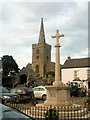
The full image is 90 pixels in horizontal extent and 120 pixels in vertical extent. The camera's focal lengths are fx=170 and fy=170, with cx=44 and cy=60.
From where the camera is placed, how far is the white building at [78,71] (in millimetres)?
34219

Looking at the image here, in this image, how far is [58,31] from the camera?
11.7 metres

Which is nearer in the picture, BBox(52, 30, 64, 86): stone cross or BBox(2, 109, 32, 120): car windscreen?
BBox(2, 109, 32, 120): car windscreen

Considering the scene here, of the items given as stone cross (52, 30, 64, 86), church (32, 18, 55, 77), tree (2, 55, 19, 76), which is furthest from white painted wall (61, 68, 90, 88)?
church (32, 18, 55, 77)

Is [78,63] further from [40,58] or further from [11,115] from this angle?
[40,58]

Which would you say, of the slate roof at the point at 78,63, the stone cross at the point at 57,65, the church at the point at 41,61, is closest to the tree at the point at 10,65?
the church at the point at 41,61

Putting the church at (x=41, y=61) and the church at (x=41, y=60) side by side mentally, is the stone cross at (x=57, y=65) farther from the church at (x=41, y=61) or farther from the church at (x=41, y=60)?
the church at (x=41, y=60)

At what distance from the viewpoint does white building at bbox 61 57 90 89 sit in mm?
34219

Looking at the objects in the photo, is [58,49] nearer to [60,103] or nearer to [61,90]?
[61,90]

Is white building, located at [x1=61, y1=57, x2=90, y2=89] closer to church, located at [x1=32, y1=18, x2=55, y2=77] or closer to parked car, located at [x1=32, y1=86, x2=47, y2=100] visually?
parked car, located at [x1=32, y1=86, x2=47, y2=100]

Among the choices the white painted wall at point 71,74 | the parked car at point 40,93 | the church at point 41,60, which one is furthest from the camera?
the church at point 41,60

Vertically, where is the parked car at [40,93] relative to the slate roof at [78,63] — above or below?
below

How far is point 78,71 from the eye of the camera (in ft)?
117

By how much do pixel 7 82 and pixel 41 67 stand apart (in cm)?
3876

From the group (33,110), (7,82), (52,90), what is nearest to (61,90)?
(52,90)
